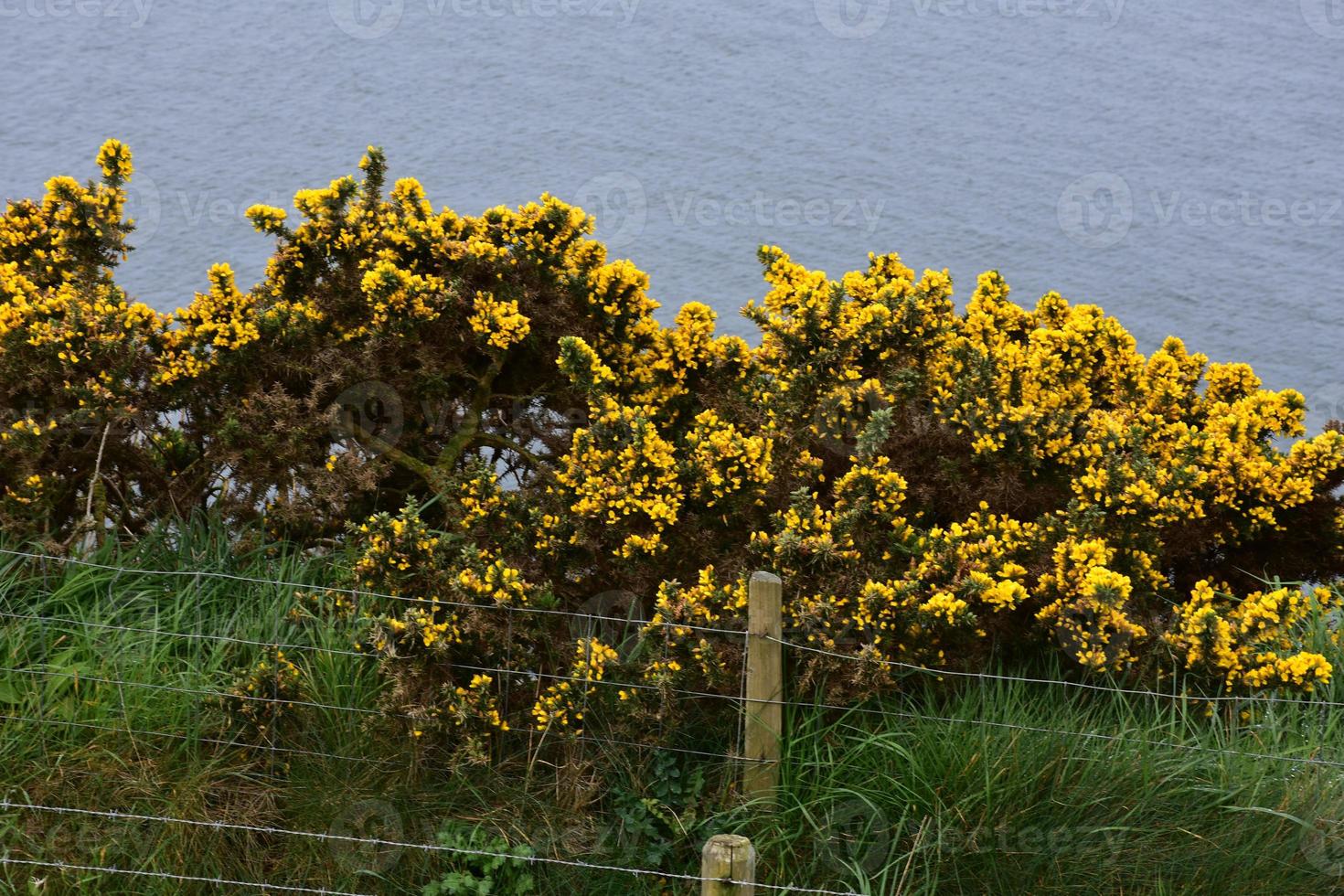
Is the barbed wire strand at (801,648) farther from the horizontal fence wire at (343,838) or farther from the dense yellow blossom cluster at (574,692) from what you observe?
the horizontal fence wire at (343,838)

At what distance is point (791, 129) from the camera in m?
8.73

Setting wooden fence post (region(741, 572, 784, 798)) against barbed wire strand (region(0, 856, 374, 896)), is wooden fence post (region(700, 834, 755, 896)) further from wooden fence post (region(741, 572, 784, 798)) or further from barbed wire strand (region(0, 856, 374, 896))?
barbed wire strand (region(0, 856, 374, 896))

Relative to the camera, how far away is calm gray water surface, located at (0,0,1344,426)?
309 inches

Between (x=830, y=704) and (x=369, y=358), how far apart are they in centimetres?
196

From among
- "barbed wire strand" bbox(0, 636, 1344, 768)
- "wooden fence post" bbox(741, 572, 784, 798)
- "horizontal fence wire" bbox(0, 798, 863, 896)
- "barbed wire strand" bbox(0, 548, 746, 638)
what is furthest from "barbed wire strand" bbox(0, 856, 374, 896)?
"wooden fence post" bbox(741, 572, 784, 798)

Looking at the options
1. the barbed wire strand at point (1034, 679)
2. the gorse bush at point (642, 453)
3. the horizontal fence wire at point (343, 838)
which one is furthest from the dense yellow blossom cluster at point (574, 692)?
the barbed wire strand at point (1034, 679)

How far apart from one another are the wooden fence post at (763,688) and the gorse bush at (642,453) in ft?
0.64

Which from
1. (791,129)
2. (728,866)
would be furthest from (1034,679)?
(791,129)

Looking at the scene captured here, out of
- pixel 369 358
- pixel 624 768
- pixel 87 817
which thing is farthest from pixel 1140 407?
pixel 87 817

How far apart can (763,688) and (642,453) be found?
2.99 feet

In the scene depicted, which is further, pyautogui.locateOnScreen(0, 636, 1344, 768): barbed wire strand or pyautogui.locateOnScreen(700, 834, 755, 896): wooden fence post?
pyautogui.locateOnScreen(0, 636, 1344, 768): barbed wire strand

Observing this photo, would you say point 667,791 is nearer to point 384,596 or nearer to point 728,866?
point 384,596

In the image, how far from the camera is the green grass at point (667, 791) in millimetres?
3518

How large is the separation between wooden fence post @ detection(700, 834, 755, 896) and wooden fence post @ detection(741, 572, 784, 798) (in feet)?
2.74
